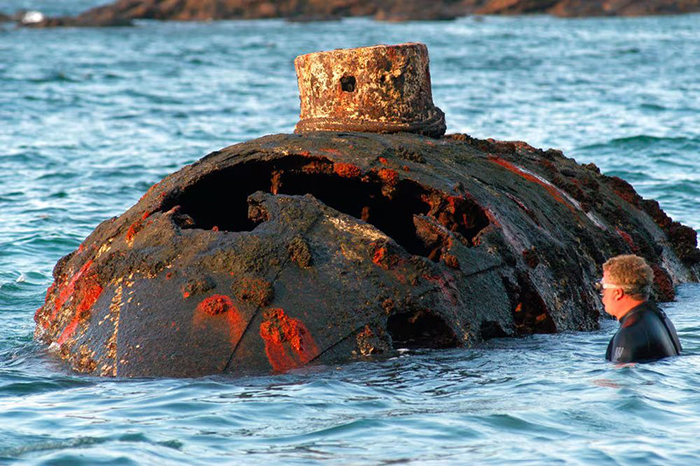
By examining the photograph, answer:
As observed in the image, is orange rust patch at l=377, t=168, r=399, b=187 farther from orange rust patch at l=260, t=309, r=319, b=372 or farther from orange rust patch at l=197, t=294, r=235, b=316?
orange rust patch at l=197, t=294, r=235, b=316

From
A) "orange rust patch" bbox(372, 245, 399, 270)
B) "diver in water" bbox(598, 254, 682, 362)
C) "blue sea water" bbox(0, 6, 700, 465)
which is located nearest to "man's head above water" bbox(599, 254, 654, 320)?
"diver in water" bbox(598, 254, 682, 362)

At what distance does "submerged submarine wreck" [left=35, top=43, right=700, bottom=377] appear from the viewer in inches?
225

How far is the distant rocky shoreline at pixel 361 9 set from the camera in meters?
61.8

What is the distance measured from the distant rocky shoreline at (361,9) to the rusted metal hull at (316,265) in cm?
5537

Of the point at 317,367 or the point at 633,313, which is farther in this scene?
the point at 633,313

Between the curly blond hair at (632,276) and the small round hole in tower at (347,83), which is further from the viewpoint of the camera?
the small round hole in tower at (347,83)

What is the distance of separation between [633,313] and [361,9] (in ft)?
209

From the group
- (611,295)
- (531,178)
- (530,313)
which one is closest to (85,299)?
(530,313)

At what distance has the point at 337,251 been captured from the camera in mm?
5980

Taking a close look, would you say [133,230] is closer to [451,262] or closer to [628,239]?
[451,262]

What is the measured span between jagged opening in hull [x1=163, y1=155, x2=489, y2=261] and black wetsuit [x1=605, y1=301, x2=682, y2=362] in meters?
1.09

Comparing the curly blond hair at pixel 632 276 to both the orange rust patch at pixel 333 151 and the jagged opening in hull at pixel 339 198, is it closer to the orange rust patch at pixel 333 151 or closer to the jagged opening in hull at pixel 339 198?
the jagged opening in hull at pixel 339 198

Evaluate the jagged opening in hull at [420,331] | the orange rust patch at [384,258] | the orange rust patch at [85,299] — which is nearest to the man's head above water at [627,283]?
the jagged opening in hull at [420,331]

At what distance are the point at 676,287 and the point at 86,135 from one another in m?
13.3
